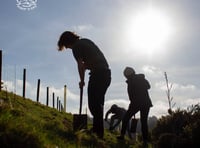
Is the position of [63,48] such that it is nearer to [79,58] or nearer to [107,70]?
[79,58]

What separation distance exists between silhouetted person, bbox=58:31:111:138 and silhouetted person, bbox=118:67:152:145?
2.31 meters

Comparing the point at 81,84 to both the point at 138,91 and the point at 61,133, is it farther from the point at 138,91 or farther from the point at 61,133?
the point at 138,91

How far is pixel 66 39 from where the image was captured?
766 cm

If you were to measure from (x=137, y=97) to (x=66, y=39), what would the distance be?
2.91m

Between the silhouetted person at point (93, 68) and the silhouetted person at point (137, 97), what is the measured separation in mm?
2307

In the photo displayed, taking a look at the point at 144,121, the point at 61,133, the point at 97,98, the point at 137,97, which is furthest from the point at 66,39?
the point at 144,121

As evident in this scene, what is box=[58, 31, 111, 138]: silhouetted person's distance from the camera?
24.1ft

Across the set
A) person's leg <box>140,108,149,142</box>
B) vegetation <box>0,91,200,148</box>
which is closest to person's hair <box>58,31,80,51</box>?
vegetation <box>0,91,200,148</box>

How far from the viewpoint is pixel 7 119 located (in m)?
4.05

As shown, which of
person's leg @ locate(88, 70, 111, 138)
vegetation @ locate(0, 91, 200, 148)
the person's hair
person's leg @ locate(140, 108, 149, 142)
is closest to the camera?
vegetation @ locate(0, 91, 200, 148)

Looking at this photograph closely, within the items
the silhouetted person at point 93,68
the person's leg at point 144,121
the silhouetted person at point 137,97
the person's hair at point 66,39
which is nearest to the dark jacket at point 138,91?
the silhouetted person at point 137,97

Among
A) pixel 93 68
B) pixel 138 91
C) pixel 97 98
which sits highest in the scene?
pixel 93 68

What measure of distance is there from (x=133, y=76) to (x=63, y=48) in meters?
2.77

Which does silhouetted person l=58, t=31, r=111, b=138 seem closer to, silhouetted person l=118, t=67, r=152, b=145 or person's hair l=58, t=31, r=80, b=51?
person's hair l=58, t=31, r=80, b=51
